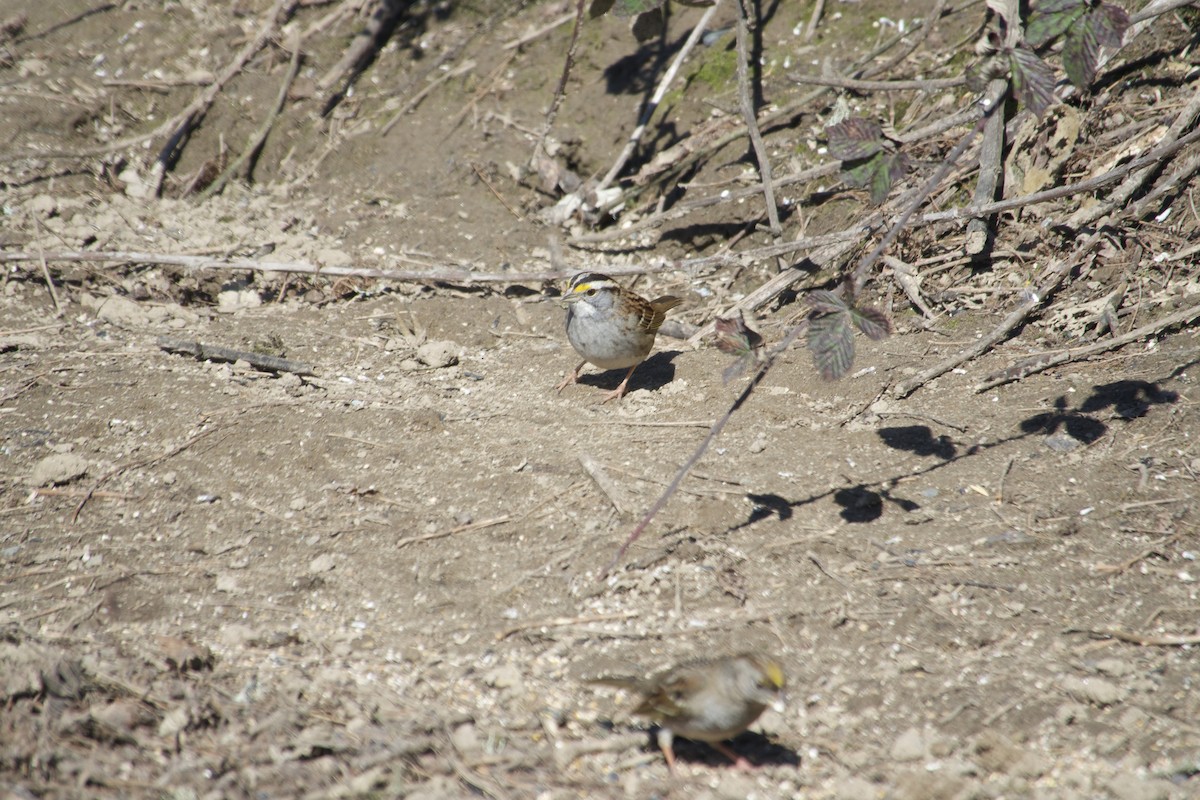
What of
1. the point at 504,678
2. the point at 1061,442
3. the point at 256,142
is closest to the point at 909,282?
the point at 1061,442

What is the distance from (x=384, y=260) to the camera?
719 centimetres

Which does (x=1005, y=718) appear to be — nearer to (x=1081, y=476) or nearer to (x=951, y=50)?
(x=1081, y=476)

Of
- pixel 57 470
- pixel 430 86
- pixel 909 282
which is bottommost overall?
pixel 57 470

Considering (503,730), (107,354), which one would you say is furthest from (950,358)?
(107,354)

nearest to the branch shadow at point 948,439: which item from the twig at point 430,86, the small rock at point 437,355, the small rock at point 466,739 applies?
the small rock at point 466,739

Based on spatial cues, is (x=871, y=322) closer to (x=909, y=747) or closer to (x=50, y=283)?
(x=909, y=747)

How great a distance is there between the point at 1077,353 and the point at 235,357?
5169 millimetres

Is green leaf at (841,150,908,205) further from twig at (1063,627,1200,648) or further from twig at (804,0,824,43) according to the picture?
twig at (804,0,824,43)

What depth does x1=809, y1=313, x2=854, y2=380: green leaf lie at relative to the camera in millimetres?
3535

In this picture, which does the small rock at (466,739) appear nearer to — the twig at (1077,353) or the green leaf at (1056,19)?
the twig at (1077,353)

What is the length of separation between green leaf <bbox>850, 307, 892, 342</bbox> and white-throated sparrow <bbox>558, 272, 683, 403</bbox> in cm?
222

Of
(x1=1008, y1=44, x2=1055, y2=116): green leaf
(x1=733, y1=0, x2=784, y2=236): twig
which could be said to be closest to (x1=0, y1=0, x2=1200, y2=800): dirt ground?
(x1=733, y1=0, x2=784, y2=236): twig

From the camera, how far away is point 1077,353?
16.5 feet

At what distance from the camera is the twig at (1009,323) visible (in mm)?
5229
